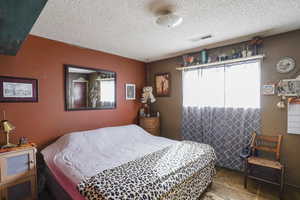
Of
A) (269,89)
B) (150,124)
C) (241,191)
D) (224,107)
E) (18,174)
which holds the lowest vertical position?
(241,191)

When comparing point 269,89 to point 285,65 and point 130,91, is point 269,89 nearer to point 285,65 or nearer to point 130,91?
point 285,65

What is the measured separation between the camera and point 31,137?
7.56 ft

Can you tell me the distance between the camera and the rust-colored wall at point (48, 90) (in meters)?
2.19

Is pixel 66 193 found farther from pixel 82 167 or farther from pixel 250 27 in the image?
pixel 250 27

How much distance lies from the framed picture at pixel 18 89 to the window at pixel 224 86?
2.92 meters

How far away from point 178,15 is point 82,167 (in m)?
2.17

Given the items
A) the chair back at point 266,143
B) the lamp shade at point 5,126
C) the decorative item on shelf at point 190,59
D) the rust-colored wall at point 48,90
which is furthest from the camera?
the decorative item on shelf at point 190,59

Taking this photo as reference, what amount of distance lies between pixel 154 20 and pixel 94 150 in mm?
2122

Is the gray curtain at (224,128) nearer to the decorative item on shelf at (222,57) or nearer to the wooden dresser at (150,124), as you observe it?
the wooden dresser at (150,124)

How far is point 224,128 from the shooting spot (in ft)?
9.48

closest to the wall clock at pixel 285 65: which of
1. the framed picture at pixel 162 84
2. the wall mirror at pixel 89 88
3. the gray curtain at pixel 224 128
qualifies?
the gray curtain at pixel 224 128

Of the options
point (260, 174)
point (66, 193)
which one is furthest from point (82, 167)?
point (260, 174)

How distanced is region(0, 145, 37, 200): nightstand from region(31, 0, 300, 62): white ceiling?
5.70 ft

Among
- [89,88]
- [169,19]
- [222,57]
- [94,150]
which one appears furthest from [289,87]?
[89,88]
